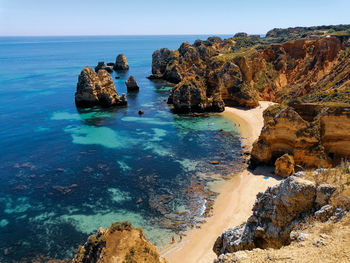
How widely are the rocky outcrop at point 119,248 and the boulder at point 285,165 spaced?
23.1 m

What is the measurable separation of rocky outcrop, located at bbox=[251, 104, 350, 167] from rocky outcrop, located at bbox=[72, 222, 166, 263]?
24858mm

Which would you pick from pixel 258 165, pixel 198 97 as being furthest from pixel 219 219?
pixel 198 97

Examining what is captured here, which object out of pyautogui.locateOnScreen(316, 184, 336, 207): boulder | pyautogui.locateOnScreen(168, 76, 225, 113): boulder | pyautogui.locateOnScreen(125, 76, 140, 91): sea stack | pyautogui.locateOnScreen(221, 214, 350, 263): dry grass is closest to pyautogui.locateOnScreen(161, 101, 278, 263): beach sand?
pyautogui.locateOnScreen(221, 214, 350, 263): dry grass

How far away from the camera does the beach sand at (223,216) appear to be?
2493 cm

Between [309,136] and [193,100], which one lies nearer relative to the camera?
[309,136]

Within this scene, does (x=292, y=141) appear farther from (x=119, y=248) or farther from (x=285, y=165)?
Answer: (x=119, y=248)

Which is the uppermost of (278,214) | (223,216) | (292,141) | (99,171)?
(278,214)

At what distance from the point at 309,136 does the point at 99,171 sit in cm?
2987

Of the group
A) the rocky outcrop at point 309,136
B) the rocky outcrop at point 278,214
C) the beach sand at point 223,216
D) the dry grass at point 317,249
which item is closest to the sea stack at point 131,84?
the rocky outcrop at point 309,136

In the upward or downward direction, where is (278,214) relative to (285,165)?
upward

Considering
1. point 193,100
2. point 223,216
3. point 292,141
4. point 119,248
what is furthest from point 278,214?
point 193,100

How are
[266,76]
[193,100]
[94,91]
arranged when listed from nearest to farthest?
[193,100] → [94,91] → [266,76]

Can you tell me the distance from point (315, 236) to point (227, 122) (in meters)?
49.2

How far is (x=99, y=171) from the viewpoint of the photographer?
1565 inches
